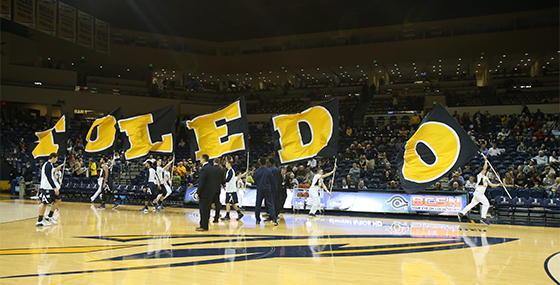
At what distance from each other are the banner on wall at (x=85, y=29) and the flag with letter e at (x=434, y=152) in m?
19.6

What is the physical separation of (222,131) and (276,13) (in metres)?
20.2

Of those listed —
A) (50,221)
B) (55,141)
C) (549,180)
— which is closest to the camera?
(50,221)

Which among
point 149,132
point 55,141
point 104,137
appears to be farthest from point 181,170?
point 149,132

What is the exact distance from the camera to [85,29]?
24531 mm

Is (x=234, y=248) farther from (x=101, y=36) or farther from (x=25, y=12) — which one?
(x=101, y=36)

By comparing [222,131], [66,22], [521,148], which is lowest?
[521,148]

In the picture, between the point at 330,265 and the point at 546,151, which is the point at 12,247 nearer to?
the point at 330,265

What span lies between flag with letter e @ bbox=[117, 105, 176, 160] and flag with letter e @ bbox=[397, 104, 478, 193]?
25.9ft

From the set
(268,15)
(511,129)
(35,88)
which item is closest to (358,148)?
(511,129)

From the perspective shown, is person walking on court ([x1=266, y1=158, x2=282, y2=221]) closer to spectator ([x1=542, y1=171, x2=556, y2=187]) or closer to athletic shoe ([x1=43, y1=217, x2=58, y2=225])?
athletic shoe ([x1=43, y1=217, x2=58, y2=225])

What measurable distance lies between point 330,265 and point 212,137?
311 inches

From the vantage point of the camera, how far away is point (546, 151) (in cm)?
1894

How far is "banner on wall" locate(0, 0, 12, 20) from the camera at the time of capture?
19.3 meters

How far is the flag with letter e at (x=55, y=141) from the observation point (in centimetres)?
1672
